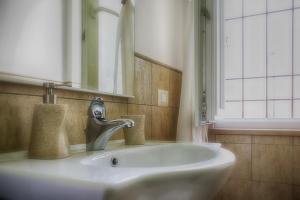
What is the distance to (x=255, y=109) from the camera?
2092 mm

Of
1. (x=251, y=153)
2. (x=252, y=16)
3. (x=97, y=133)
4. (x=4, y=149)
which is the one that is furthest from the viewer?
(x=252, y=16)

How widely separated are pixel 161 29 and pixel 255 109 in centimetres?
101

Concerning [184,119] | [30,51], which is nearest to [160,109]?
[184,119]

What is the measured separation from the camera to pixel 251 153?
6.16ft

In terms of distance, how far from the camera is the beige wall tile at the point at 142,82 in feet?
4.44

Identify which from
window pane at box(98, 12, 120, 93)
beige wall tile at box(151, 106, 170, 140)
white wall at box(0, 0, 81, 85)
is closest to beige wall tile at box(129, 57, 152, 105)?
beige wall tile at box(151, 106, 170, 140)

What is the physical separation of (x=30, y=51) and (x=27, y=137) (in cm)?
24

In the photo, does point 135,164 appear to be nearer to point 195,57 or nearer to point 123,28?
point 123,28

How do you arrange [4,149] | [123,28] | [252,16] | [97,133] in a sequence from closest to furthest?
[4,149]
[97,133]
[123,28]
[252,16]

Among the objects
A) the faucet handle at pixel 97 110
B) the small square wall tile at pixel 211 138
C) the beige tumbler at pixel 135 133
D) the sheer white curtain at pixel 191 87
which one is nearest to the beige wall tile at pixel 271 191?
the small square wall tile at pixel 211 138

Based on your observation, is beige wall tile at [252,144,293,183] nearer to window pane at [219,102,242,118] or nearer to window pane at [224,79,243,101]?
window pane at [219,102,242,118]

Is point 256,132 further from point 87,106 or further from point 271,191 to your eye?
point 87,106

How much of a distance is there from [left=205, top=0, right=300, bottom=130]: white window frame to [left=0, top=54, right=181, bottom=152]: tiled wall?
0.84ft

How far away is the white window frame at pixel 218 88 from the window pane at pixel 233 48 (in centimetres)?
13
